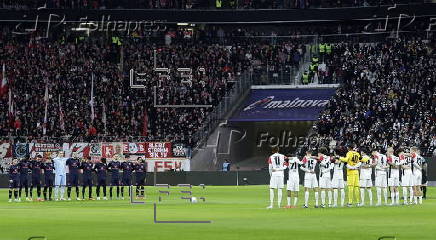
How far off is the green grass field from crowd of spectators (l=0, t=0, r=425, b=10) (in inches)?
1750

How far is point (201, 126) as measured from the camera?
272 ft

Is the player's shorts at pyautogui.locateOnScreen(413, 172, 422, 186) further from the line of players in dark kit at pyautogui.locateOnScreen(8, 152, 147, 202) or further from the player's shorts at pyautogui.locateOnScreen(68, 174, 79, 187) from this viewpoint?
the player's shorts at pyautogui.locateOnScreen(68, 174, 79, 187)

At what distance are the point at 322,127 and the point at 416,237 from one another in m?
52.4

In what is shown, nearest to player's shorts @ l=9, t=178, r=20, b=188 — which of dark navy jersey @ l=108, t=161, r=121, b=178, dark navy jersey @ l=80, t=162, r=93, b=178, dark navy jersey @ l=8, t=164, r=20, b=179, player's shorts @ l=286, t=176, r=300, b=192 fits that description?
dark navy jersey @ l=8, t=164, r=20, b=179

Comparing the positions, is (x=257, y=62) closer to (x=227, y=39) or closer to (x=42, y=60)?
(x=227, y=39)

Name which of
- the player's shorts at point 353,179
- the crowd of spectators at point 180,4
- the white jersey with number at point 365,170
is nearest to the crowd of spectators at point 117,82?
the crowd of spectators at point 180,4

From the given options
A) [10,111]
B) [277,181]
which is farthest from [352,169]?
[10,111]

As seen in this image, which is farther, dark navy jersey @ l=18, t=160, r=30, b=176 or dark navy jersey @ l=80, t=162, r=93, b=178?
dark navy jersey @ l=80, t=162, r=93, b=178

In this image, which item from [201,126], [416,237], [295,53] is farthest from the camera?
[295,53]

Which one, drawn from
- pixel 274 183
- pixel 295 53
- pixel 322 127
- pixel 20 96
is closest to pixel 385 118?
pixel 322 127

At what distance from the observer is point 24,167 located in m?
52.8

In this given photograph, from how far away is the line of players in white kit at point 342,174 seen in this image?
4197cm

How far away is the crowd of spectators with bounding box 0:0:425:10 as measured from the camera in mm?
90812

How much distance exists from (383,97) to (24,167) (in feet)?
117
